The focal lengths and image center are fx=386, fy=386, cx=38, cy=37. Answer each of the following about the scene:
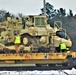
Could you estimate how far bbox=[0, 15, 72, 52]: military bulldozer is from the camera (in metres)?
24.1

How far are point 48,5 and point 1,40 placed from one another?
53394 mm

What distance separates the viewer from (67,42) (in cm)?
2434

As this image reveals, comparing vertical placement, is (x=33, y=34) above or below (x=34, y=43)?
above

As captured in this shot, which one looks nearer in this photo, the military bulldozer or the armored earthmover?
the armored earthmover

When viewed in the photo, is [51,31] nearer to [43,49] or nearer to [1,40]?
[43,49]

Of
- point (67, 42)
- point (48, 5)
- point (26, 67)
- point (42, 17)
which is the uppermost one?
point (48, 5)

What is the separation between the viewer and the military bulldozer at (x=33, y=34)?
24.1 m

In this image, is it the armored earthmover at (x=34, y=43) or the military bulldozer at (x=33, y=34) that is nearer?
the armored earthmover at (x=34, y=43)

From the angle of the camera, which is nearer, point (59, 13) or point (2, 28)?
point (2, 28)

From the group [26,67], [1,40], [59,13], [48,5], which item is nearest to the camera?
[26,67]

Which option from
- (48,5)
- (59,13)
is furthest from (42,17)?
(48,5)

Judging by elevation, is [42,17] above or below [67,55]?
A: above

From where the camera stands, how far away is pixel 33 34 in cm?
2436

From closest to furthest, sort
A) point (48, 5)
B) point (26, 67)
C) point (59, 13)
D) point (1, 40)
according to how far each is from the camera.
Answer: point (26, 67) < point (1, 40) < point (59, 13) < point (48, 5)
